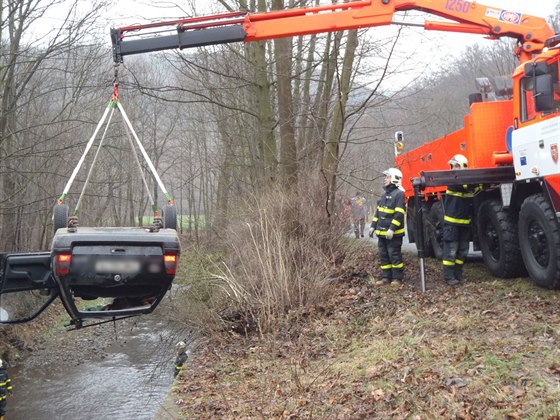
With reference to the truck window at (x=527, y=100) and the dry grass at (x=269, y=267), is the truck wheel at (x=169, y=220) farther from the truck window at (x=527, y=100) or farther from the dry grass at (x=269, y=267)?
the truck window at (x=527, y=100)

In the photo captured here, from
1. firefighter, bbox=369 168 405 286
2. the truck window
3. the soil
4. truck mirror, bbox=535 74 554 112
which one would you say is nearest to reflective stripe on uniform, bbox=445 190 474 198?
firefighter, bbox=369 168 405 286

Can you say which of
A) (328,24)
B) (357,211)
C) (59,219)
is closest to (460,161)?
(328,24)

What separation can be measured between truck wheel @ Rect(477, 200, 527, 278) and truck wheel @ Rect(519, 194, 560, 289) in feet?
1.34

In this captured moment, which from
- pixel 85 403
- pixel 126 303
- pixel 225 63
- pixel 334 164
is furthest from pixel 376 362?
pixel 225 63

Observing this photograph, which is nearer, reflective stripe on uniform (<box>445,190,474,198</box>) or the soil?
the soil

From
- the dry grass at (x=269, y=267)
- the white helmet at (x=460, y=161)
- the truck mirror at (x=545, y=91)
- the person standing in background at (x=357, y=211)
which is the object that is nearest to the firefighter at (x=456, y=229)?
the white helmet at (x=460, y=161)

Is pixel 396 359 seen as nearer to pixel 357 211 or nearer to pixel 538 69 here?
pixel 538 69

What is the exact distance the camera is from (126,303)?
219 inches

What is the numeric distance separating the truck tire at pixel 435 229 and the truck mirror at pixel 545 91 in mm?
3843

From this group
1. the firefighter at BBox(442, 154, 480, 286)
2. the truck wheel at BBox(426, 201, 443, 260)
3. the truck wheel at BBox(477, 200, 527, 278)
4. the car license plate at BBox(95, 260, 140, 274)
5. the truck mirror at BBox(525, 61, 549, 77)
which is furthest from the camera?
the truck wheel at BBox(426, 201, 443, 260)

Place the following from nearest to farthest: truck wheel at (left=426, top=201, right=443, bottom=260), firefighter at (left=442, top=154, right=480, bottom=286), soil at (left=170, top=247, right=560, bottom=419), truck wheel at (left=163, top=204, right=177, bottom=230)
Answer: soil at (left=170, top=247, right=560, bottom=419) → truck wheel at (left=163, top=204, right=177, bottom=230) → firefighter at (left=442, top=154, right=480, bottom=286) → truck wheel at (left=426, top=201, right=443, bottom=260)

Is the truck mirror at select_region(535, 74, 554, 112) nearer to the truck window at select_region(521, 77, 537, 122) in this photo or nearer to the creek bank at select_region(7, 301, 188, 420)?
the truck window at select_region(521, 77, 537, 122)

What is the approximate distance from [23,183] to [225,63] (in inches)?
234

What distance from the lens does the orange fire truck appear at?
7.17 metres
